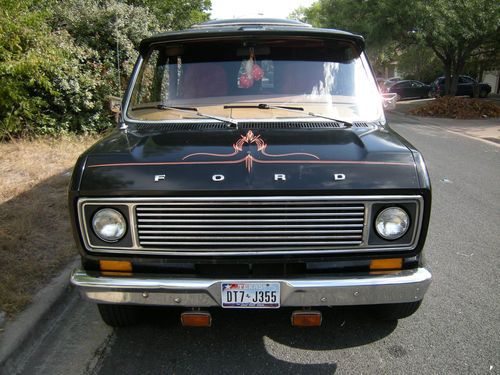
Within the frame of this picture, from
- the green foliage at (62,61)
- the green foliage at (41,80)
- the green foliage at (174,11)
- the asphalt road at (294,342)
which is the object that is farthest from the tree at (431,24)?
the asphalt road at (294,342)

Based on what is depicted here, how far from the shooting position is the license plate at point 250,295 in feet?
8.56

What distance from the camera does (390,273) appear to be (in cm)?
271

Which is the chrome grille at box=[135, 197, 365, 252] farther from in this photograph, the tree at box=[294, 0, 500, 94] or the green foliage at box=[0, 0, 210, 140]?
the tree at box=[294, 0, 500, 94]

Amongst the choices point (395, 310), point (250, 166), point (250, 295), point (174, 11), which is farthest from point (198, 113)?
point (174, 11)

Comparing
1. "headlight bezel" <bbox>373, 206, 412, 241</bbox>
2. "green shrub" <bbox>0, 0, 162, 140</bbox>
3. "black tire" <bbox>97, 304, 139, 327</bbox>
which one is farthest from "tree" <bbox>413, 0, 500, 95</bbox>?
"black tire" <bbox>97, 304, 139, 327</bbox>

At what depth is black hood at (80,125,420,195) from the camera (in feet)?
8.35

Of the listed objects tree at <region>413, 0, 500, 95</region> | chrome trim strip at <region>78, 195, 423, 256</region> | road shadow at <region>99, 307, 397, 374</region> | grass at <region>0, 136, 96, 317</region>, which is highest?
tree at <region>413, 0, 500, 95</region>

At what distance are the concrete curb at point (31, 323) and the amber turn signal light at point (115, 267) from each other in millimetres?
846

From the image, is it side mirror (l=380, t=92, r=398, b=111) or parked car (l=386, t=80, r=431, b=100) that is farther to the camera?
parked car (l=386, t=80, r=431, b=100)

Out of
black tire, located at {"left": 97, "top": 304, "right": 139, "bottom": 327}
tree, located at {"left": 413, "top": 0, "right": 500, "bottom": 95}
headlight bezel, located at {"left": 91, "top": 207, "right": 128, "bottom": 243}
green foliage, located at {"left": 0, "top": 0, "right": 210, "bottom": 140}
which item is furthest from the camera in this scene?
tree, located at {"left": 413, "top": 0, "right": 500, "bottom": 95}

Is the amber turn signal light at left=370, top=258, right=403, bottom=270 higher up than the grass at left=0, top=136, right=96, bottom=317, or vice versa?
the amber turn signal light at left=370, top=258, right=403, bottom=270

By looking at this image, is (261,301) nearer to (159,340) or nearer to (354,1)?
(159,340)

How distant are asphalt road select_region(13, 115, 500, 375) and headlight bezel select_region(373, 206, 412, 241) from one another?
2.92 ft

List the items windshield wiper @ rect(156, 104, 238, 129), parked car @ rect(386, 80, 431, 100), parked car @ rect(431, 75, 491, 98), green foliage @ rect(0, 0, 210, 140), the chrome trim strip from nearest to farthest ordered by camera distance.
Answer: the chrome trim strip → windshield wiper @ rect(156, 104, 238, 129) → green foliage @ rect(0, 0, 210, 140) → parked car @ rect(431, 75, 491, 98) → parked car @ rect(386, 80, 431, 100)
